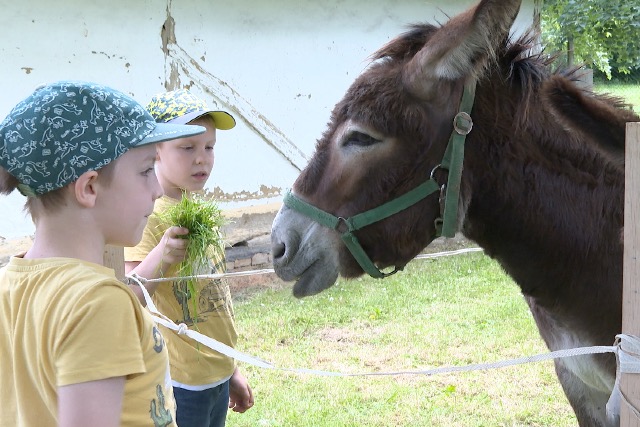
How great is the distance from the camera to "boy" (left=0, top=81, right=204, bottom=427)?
1.38 meters

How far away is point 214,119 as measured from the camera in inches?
117

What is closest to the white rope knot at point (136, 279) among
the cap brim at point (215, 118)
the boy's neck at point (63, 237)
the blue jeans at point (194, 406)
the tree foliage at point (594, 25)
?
the blue jeans at point (194, 406)

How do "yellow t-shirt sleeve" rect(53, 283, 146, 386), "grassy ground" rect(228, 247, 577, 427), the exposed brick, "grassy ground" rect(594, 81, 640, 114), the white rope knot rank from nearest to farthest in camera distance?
"yellow t-shirt sleeve" rect(53, 283, 146, 386)
the white rope knot
"grassy ground" rect(594, 81, 640, 114)
"grassy ground" rect(228, 247, 577, 427)
the exposed brick

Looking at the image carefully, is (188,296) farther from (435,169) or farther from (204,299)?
(435,169)

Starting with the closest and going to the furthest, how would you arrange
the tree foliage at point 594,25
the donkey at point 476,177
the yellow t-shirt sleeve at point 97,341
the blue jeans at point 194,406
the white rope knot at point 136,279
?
the yellow t-shirt sleeve at point 97,341, the donkey at point 476,177, the white rope knot at point 136,279, the blue jeans at point 194,406, the tree foliage at point 594,25

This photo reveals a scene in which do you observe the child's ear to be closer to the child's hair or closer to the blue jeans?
the child's hair

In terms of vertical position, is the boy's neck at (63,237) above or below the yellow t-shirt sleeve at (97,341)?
above

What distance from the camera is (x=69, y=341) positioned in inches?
54.2

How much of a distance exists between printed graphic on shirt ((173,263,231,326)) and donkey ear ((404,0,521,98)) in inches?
41.2

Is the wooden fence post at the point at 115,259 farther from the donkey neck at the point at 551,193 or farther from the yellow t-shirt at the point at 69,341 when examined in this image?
the donkey neck at the point at 551,193

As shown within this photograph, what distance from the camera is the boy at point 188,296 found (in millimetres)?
2688

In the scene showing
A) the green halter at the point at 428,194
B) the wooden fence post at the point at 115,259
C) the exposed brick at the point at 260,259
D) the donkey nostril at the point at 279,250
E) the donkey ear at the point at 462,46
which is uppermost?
the donkey ear at the point at 462,46

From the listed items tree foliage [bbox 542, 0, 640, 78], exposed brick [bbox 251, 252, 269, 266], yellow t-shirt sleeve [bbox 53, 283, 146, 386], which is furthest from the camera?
tree foliage [bbox 542, 0, 640, 78]

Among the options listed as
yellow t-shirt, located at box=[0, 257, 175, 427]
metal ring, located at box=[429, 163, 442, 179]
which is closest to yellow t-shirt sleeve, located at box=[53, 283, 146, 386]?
yellow t-shirt, located at box=[0, 257, 175, 427]
